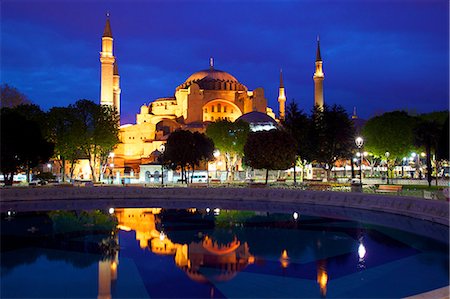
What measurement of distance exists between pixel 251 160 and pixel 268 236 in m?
17.8

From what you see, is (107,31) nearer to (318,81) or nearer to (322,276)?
(318,81)

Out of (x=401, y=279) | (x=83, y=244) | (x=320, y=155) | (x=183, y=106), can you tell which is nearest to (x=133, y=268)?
(x=83, y=244)

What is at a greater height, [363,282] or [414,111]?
[414,111]

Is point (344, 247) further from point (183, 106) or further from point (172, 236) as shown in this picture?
point (183, 106)

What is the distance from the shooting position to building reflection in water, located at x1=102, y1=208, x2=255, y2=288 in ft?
36.5

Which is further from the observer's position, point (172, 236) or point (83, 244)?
point (172, 236)

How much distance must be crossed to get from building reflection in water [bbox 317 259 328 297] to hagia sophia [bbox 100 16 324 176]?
41.9 metres

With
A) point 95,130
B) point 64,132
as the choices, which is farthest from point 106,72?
point 64,132

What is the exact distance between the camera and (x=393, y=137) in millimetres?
41375

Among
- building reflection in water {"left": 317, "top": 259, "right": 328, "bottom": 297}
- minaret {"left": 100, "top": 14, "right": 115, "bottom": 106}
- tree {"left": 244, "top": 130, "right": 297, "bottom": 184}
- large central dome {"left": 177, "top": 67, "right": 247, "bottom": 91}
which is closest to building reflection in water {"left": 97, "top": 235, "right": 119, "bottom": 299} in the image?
building reflection in water {"left": 317, "top": 259, "right": 328, "bottom": 297}

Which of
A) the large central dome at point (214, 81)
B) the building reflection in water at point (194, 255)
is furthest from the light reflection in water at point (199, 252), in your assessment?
the large central dome at point (214, 81)

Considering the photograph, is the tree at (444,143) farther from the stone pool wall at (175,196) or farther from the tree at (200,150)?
the tree at (200,150)

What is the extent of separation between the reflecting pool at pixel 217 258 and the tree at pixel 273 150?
489 inches

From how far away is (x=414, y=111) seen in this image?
232ft
